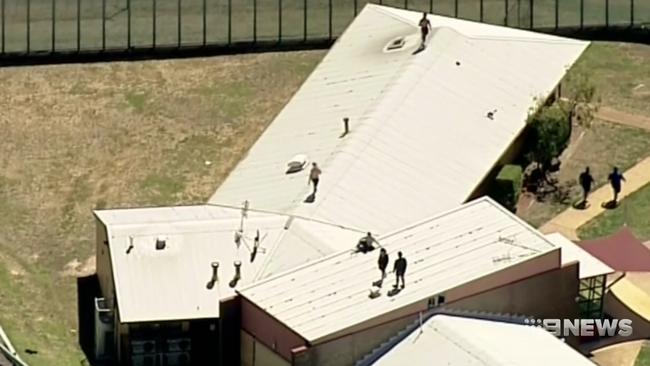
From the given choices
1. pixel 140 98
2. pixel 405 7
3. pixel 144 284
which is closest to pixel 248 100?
pixel 140 98

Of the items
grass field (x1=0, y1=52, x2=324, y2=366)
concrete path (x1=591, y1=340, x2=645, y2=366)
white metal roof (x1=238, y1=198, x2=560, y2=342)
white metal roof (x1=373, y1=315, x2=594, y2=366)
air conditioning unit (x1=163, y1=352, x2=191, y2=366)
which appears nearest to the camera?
white metal roof (x1=373, y1=315, x2=594, y2=366)

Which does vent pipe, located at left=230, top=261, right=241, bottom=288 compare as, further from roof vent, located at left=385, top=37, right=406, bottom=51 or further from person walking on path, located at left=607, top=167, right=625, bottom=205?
roof vent, located at left=385, top=37, right=406, bottom=51

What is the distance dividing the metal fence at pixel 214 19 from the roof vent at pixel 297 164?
18.0 m

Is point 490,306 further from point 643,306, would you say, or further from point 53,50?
point 53,50

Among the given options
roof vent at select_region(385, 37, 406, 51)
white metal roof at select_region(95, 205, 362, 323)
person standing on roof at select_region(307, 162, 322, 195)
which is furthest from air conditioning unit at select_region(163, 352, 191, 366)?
roof vent at select_region(385, 37, 406, 51)

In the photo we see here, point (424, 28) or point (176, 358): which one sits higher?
point (424, 28)

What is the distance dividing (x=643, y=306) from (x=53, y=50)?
109 feet

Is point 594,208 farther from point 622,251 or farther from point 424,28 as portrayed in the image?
point 424,28

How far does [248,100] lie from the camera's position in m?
99.6

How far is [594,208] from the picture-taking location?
9019cm

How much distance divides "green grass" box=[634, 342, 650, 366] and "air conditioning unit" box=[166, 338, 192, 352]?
1462cm

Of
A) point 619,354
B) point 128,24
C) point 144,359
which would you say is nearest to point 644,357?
point 619,354

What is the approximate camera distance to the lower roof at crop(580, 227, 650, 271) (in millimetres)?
81688

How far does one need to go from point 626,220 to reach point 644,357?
34.9 feet
